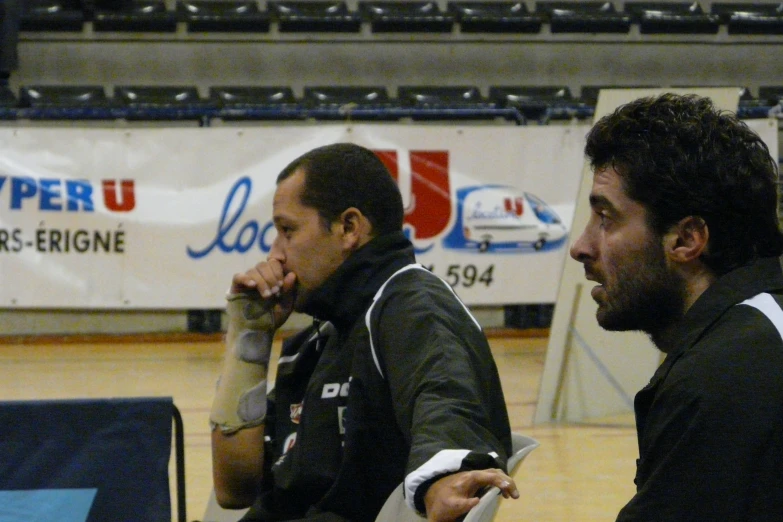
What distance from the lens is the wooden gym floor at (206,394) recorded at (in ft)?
14.1

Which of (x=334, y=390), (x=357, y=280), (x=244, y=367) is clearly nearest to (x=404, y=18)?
(x=244, y=367)

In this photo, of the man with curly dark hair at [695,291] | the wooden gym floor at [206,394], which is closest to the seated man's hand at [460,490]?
the man with curly dark hair at [695,291]

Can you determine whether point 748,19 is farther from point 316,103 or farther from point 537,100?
point 316,103

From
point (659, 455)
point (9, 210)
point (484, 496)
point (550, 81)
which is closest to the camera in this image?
point (659, 455)

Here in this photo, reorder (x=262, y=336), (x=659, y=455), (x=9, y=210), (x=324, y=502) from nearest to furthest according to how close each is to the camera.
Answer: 1. (x=659, y=455)
2. (x=324, y=502)
3. (x=262, y=336)
4. (x=9, y=210)

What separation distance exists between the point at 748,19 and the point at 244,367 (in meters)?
10.5

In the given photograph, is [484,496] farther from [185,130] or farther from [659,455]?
[185,130]

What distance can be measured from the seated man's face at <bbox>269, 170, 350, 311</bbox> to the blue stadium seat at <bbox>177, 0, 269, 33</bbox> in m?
8.78

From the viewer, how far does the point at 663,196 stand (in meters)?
1.31

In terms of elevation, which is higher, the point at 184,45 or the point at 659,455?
the point at 659,455

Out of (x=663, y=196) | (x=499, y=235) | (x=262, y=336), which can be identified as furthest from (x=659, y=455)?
(x=499, y=235)

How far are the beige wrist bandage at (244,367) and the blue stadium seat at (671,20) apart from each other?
982 centimetres

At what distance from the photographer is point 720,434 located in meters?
1.09

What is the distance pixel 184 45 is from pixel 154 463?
8920 mm
